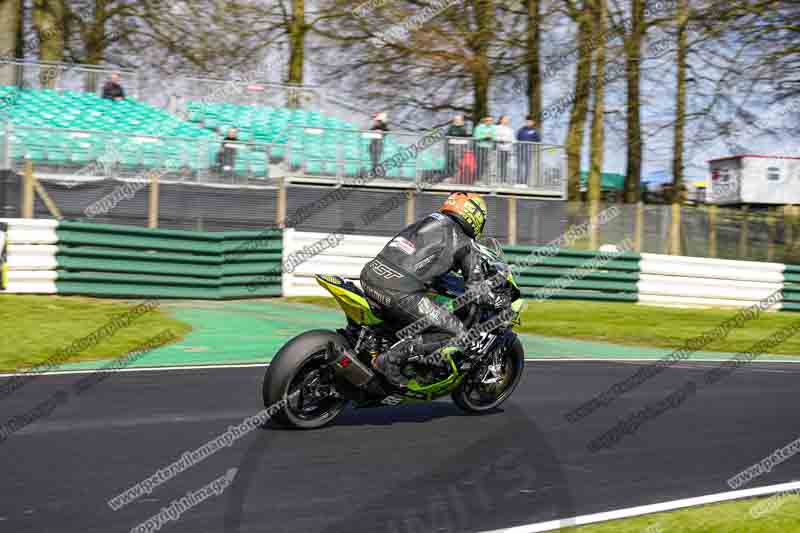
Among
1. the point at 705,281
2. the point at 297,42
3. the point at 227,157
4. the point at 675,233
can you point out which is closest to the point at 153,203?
the point at 227,157

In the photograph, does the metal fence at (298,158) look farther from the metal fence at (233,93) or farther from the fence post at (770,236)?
the fence post at (770,236)

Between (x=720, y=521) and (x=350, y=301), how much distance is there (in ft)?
9.39

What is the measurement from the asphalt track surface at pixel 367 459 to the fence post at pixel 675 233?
40.7 feet

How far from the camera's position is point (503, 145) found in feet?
68.2

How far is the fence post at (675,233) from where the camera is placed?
72.2 feet

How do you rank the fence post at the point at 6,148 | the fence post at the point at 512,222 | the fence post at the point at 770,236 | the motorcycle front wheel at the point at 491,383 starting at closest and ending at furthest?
the motorcycle front wheel at the point at 491,383 < the fence post at the point at 6,148 < the fence post at the point at 512,222 < the fence post at the point at 770,236

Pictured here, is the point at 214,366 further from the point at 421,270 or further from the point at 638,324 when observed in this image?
the point at 638,324

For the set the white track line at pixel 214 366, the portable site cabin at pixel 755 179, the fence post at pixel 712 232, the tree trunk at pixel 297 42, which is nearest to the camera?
the white track line at pixel 214 366

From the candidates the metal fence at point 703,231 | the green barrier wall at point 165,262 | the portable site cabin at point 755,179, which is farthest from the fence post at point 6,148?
the portable site cabin at point 755,179

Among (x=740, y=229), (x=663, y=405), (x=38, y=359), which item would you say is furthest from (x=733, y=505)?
(x=740, y=229)

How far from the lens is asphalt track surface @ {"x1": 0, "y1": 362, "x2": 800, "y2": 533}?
5496 mm

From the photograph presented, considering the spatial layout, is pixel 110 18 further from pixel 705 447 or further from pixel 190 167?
pixel 705 447

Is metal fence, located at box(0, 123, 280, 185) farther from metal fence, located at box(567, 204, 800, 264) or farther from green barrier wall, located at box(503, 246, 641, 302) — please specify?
metal fence, located at box(567, 204, 800, 264)

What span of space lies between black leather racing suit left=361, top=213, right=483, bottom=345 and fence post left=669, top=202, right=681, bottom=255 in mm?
15216
